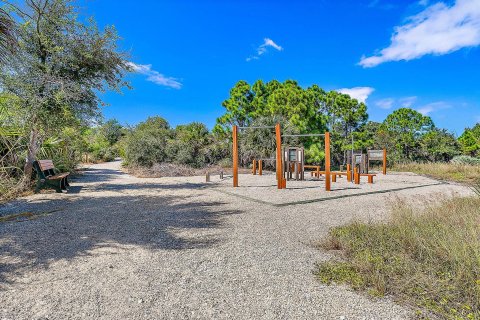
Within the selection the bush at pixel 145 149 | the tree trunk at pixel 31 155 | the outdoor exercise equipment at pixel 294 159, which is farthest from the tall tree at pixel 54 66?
the bush at pixel 145 149

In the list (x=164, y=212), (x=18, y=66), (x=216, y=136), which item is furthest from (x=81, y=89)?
(x=216, y=136)

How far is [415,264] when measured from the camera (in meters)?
3.06

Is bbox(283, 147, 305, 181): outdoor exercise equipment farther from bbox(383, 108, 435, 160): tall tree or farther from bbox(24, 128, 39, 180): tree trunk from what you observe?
bbox(383, 108, 435, 160): tall tree

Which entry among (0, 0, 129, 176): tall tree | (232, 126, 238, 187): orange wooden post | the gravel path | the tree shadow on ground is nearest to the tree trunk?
(0, 0, 129, 176): tall tree

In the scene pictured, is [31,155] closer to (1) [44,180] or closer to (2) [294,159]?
(1) [44,180]

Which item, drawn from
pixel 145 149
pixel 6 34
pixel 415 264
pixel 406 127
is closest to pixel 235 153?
pixel 6 34

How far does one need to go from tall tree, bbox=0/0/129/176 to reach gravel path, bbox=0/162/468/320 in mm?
2846

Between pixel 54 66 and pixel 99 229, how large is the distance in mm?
5812

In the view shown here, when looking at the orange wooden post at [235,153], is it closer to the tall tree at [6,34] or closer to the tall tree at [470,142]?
the tall tree at [6,34]

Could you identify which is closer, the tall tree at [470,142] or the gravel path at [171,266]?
the gravel path at [171,266]

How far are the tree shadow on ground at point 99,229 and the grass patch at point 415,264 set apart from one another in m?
1.82

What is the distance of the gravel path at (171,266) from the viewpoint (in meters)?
2.43

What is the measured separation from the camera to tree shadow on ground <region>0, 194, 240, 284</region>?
12.2 feet

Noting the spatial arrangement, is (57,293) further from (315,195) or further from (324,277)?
(315,195)
